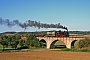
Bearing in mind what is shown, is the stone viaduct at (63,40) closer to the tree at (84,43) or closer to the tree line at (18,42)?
the tree line at (18,42)

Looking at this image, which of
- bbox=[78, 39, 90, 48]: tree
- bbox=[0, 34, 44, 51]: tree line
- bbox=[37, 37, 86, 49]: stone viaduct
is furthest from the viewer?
bbox=[37, 37, 86, 49]: stone viaduct

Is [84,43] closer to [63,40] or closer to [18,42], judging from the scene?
[63,40]

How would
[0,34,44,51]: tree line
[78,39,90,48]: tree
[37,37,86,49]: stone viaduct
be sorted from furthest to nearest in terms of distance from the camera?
[37,37,86,49]: stone viaduct < [0,34,44,51]: tree line < [78,39,90,48]: tree

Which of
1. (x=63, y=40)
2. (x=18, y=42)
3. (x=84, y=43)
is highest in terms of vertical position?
(x=63, y=40)

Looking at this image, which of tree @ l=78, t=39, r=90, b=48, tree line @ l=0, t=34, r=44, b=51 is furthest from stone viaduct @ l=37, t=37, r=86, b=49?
tree @ l=78, t=39, r=90, b=48

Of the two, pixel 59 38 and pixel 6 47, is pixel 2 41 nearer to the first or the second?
pixel 6 47

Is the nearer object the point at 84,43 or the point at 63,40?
the point at 84,43

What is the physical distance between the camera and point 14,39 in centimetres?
9219

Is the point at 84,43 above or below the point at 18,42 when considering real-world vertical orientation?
below

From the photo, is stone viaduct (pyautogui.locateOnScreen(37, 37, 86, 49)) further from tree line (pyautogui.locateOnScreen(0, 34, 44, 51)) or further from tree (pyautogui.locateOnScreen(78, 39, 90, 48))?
tree (pyautogui.locateOnScreen(78, 39, 90, 48))

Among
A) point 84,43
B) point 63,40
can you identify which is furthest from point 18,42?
point 84,43

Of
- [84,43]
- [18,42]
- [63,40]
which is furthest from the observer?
[63,40]

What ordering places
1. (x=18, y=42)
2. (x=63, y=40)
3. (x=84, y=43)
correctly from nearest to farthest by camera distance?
(x=84, y=43)
(x=18, y=42)
(x=63, y=40)

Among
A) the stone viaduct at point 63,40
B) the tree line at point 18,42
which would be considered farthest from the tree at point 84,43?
the tree line at point 18,42
